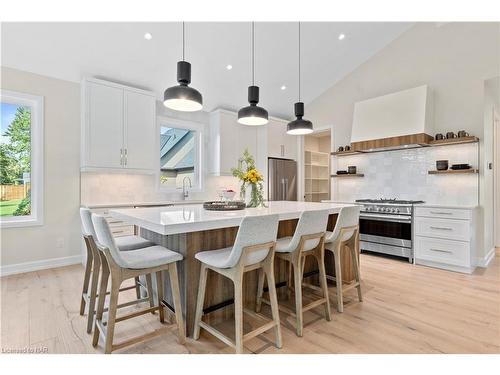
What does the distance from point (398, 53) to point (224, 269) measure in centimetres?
509

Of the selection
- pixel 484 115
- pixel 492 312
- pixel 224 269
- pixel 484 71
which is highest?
pixel 484 71

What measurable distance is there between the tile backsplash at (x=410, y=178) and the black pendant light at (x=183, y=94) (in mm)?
3859

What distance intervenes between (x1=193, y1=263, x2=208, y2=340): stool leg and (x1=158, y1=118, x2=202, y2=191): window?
3.31 metres

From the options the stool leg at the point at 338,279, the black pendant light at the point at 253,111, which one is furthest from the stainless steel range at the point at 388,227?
the black pendant light at the point at 253,111

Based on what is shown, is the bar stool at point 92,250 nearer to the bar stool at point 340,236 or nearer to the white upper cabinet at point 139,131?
the bar stool at point 340,236

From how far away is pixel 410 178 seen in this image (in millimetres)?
4707

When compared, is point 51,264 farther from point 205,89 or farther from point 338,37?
point 338,37

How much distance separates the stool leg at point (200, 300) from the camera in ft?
6.52

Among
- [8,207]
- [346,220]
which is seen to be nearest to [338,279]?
[346,220]

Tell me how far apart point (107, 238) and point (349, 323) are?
2.00 metres

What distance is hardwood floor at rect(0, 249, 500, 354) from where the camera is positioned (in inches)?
77.5

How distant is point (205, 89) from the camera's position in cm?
507

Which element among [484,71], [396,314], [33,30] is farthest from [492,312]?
[33,30]

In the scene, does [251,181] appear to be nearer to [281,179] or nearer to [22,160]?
[281,179]
